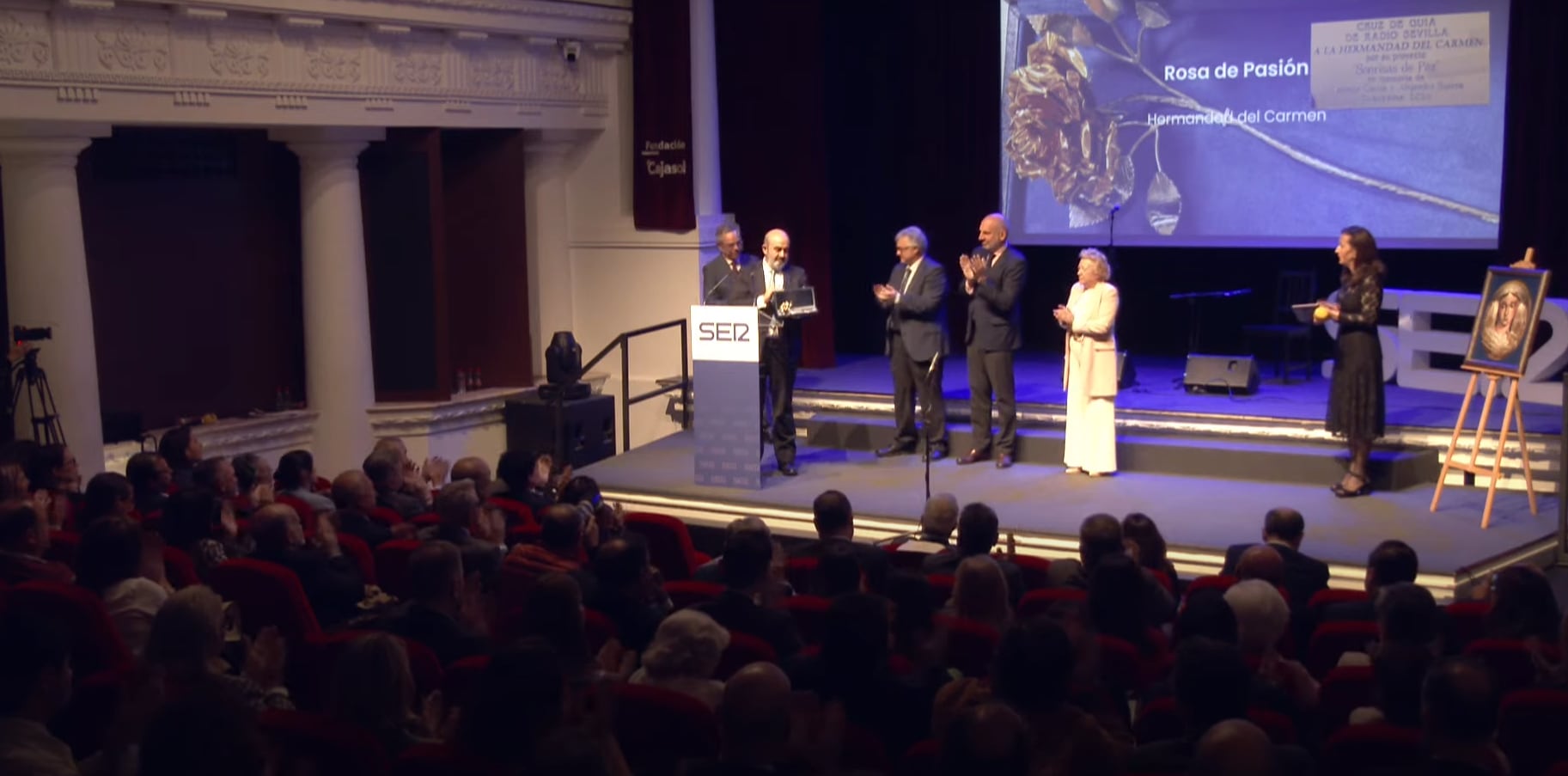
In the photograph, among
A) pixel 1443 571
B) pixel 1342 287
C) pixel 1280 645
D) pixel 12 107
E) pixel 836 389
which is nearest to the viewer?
pixel 1280 645

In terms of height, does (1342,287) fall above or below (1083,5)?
below

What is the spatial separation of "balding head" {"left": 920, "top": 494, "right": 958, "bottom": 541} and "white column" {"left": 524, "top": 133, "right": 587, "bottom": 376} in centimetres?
668

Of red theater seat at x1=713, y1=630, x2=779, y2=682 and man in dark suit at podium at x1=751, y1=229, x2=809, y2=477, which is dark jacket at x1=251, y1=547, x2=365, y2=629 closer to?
red theater seat at x1=713, y1=630, x2=779, y2=682

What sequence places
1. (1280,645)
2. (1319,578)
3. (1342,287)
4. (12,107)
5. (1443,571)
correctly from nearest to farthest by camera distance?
(1280,645), (1319,578), (1443,571), (1342,287), (12,107)

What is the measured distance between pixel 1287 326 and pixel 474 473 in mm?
6226

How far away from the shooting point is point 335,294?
10.6 meters

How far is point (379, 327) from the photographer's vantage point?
11141mm

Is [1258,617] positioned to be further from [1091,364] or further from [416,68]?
[416,68]

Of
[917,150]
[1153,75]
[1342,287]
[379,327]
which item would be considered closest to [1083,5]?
[1153,75]

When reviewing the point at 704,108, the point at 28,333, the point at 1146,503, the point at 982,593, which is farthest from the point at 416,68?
the point at 982,593

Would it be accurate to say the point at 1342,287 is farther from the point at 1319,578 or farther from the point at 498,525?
the point at 498,525

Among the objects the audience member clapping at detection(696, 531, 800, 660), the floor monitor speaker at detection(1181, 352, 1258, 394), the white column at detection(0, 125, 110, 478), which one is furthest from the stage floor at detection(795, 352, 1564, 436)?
the audience member clapping at detection(696, 531, 800, 660)

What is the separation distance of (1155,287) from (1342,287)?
14.2ft

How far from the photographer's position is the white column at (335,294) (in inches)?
410
